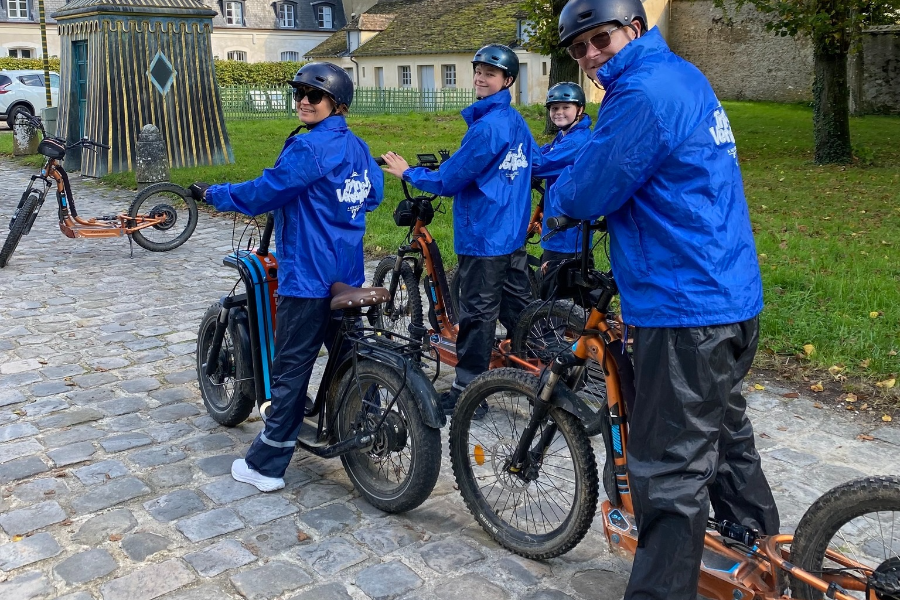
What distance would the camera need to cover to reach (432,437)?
411 centimetres

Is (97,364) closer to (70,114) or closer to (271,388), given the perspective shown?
(271,388)

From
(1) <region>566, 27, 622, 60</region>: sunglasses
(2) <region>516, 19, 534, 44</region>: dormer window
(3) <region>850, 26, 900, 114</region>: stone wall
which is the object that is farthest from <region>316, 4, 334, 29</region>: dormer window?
(1) <region>566, 27, 622, 60</region>: sunglasses

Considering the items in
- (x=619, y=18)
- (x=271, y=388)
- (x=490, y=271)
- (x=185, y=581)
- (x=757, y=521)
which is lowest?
(x=185, y=581)

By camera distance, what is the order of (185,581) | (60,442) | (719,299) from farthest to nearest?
(60,442), (185,581), (719,299)

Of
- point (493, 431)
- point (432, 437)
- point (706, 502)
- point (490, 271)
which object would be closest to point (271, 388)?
point (432, 437)

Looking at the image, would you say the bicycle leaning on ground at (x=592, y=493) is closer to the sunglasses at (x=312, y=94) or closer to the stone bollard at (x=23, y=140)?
the sunglasses at (x=312, y=94)

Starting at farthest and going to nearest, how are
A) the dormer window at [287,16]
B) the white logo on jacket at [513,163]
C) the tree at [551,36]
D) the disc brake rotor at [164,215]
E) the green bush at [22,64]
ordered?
the dormer window at [287,16] < the green bush at [22,64] < the tree at [551,36] < the disc brake rotor at [164,215] < the white logo on jacket at [513,163]

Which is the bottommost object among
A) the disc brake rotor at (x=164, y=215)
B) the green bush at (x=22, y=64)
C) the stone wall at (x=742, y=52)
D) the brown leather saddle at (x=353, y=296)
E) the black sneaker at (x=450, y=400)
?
the black sneaker at (x=450, y=400)

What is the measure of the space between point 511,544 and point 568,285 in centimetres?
116

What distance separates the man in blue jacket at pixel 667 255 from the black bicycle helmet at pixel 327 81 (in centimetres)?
152

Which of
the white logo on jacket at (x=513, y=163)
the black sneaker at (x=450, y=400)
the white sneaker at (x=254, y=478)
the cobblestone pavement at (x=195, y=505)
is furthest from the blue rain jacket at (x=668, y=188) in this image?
the black sneaker at (x=450, y=400)

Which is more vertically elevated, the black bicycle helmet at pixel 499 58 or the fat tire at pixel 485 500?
the black bicycle helmet at pixel 499 58

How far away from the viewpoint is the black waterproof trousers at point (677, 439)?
2.95 meters

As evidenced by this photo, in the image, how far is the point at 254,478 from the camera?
4.62 m
